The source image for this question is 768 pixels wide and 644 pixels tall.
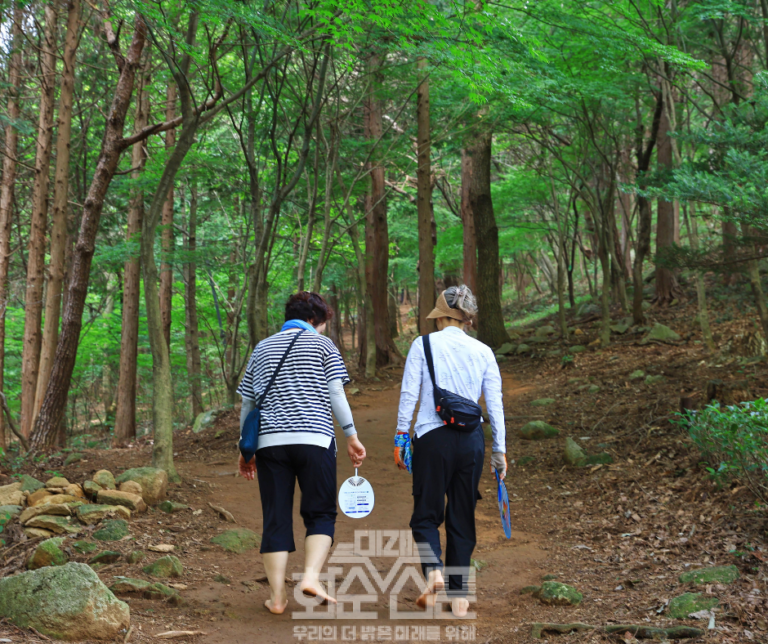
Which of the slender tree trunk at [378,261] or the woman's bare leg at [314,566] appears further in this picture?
the slender tree trunk at [378,261]

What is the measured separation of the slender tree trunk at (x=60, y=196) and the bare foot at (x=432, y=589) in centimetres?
784

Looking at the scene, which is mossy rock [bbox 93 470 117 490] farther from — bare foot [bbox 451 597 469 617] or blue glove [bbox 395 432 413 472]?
bare foot [bbox 451 597 469 617]

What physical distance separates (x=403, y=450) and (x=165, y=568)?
182 cm

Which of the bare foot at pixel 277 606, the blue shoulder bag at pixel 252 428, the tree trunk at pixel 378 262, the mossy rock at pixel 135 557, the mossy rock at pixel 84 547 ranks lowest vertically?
the bare foot at pixel 277 606

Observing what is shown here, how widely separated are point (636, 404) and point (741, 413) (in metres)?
4.22

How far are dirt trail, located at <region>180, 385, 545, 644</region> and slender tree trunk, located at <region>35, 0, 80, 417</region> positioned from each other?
3535mm

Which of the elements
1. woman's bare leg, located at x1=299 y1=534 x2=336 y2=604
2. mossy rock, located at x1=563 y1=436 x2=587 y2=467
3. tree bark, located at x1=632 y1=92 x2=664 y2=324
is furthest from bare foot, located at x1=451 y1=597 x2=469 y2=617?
Answer: tree bark, located at x1=632 y1=92 x2=664 y2=324

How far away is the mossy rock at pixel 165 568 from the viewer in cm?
410

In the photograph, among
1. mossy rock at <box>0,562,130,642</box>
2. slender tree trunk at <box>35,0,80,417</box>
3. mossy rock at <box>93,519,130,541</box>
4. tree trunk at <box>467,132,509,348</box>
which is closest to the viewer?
mossy rock at <box>0,562,130,642</box>

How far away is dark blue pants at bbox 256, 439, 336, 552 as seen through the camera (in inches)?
137

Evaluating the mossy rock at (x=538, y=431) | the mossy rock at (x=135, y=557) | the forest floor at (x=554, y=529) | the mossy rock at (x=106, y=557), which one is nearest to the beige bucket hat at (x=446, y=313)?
the forest floor at (x=554, y=529)

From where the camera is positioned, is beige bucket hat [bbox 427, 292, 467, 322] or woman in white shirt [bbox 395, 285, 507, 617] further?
beige bucket hat [bbox 427, 292, 467, 322]

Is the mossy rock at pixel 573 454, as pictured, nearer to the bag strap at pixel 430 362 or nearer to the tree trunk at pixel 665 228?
the bag strap at pixel 430 362

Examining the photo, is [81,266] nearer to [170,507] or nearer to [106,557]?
[170,507]
